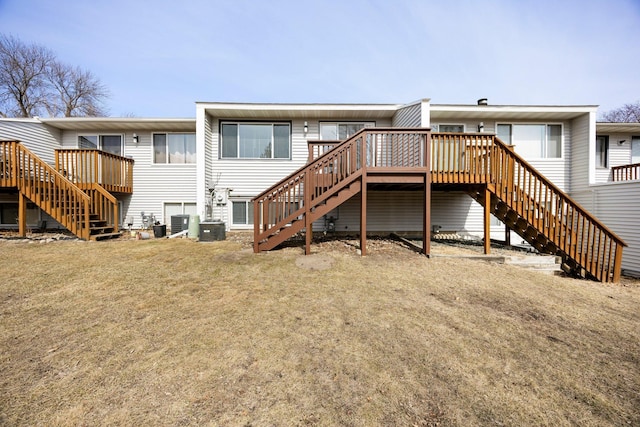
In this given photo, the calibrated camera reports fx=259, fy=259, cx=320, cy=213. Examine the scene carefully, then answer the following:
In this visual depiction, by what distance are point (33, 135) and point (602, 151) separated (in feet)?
75.5

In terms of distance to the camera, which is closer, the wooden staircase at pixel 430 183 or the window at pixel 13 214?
the wooden staircase at pixel 430 183

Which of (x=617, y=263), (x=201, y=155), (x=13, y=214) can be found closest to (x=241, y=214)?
(x=201, y=155)

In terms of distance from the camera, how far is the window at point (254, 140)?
10.0m

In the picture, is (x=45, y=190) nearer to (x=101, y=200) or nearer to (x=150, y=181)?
(x=101, y=200)

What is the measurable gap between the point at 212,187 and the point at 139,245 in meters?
3.02

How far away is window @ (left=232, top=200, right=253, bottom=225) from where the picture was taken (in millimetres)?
10211

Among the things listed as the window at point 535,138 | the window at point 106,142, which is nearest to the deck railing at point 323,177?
the window at point 535,138

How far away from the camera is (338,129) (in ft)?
33.2

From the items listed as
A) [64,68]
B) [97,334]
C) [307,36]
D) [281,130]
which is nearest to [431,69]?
[307,36]

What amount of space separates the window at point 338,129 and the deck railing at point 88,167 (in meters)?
7.92

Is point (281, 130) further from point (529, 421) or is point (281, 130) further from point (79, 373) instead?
point (529, 421)

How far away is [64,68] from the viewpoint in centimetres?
2377

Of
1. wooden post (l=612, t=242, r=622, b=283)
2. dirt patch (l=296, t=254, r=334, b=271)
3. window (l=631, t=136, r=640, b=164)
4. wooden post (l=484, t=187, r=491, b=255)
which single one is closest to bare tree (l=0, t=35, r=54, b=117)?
dirt patch (l=296, t=254, r=334, b=271)

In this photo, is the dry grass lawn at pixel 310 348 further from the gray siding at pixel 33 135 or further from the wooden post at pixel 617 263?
the gray siding at pixel 33 135
